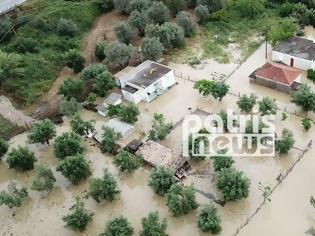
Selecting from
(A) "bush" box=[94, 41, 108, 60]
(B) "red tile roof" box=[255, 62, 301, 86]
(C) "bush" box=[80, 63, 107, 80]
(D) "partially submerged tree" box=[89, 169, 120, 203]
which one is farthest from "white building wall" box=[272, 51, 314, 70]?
(D) "partially submerged tree" box=[89, 169, 120, 203]

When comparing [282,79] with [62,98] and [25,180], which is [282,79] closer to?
[62,98]

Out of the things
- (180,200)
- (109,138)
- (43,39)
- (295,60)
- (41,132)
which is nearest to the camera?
(180,200)

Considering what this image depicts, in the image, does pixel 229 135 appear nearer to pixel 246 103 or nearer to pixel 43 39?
pixel 246 103

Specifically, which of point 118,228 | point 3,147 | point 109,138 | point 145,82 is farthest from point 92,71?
point 118,228

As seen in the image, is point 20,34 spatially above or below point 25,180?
above

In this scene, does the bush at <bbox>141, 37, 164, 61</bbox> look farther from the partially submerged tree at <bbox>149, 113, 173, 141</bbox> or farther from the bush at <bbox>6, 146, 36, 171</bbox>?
the bush at <bbox>6, 146, 36, 171</bbox>

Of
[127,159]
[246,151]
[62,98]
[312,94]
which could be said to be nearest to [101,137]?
[127,159]
